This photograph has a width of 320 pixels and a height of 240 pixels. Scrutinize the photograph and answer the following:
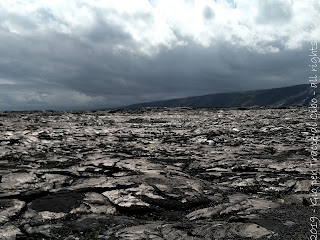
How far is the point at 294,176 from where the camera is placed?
20156mm

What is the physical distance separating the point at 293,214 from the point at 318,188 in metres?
5.16

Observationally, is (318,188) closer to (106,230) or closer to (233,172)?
(233,172)

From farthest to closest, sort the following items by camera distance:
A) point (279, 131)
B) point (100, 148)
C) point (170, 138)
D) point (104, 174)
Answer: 1. point (279, 131)
2. point (170, 138)
3. point (100, 148)
4. point (104, 174)

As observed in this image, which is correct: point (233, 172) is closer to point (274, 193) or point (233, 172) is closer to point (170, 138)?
point (274, 193)

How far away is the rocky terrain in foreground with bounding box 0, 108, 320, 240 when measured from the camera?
39.7 feet

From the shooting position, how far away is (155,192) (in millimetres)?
16172

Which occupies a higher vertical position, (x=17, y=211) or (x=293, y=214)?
(x=17, y=211)

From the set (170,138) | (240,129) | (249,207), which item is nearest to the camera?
(249,207)

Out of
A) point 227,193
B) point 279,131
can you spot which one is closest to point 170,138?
point 279,131

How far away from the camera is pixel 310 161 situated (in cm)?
2352

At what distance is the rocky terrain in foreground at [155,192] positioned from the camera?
12094 millimetres

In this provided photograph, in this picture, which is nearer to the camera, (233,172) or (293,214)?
(293,214)

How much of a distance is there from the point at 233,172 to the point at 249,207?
7358mm

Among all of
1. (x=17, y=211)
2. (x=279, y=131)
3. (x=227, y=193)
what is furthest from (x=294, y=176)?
(x=279, y=131)
